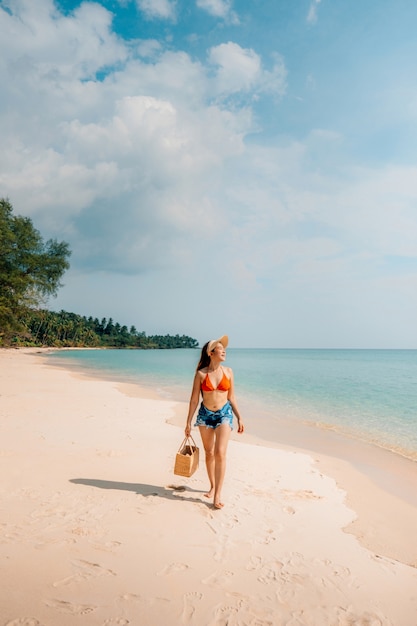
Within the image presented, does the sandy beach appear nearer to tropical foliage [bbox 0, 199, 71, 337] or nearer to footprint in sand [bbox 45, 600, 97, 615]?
footprint in sand [bbox 45, 600, 97, 615]

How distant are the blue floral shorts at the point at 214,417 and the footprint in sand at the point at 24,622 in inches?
99.9

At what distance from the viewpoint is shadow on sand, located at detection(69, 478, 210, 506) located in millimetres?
4789

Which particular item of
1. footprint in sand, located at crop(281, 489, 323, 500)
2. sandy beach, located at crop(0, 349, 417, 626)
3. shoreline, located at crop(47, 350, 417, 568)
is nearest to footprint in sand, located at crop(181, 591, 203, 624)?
sandy beach, located at crop(0, 349, 417, 626)

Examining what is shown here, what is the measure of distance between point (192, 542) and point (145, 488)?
156cm

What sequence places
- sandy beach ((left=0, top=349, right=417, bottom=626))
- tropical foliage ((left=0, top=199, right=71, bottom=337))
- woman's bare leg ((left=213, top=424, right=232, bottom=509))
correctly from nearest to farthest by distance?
sandy beach ((left=0, top=349, right=417, bottom=626)) → woman's bare leg ((left=213, top=424, right=232, bottom=509)) → tropical foliage ((left=0, top=199, right=71, bottom=337))

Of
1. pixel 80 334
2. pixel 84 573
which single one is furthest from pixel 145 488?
pixel 80 334

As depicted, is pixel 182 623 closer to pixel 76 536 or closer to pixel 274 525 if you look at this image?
pixel 76 536

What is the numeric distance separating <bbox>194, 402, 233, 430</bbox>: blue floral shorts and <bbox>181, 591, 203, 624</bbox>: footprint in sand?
Result: 197 centimetres

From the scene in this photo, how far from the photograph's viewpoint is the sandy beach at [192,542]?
265 cm

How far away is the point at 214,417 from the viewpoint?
15.3 ft

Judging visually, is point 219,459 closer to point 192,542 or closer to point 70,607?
point 192,542

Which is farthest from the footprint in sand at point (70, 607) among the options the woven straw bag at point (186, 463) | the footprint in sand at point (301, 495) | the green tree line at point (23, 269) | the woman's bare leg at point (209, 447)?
the green tree line at point (23, 269)

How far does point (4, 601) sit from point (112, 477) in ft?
9.31

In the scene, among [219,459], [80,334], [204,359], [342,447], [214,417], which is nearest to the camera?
[219,459]
